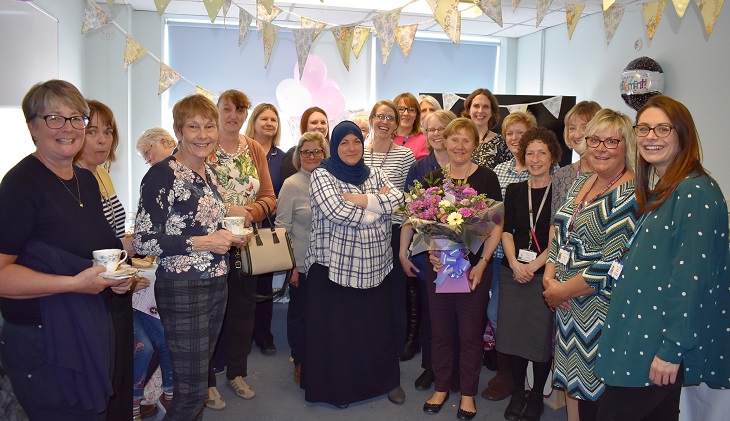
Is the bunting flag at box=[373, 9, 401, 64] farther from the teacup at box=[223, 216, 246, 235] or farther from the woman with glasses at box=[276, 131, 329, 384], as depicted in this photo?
the teacup at box=[223, 216, 246, 235]

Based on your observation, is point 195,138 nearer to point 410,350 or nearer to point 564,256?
point 564,256

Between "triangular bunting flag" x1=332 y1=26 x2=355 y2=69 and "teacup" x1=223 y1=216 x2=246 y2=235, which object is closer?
"teacup" x1=223 y1=216 x2=246 y2=235

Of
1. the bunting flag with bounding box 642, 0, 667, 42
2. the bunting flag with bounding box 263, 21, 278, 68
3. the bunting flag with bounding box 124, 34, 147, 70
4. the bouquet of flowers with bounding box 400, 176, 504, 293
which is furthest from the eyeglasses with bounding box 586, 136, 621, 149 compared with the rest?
the bunting flag with bounding box 124, 34, 147, 70

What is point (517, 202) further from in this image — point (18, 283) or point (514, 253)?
point (18, 283)

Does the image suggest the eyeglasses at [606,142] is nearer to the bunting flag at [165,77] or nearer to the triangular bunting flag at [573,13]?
the triangular bunting flag at [573,13]

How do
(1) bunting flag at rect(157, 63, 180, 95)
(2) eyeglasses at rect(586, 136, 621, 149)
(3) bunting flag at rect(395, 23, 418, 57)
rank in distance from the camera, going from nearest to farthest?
1. (2) eyeglasses at rect(586, 136, 621, 149)
2. (3) bunting flag at rect(395, 23, 418, 57)
3. (1) bunting flag at rect(157, 63, 180, 95)

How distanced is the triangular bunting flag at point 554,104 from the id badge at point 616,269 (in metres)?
5.41

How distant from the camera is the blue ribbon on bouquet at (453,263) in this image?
3027mm

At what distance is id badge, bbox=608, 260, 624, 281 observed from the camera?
1.96 meters

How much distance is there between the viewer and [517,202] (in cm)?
314

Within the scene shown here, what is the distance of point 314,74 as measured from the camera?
730 centimetres

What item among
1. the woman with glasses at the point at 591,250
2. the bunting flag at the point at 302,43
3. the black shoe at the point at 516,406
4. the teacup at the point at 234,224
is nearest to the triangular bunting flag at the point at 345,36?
the bunting flag at the point at 302,43

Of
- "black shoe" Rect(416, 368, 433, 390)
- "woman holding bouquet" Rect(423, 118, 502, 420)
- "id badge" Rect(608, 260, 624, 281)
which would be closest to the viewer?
"id badge" Rect(608, 260, 624, 281)

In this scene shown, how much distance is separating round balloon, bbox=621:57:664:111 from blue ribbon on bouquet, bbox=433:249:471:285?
4173 millimetres
